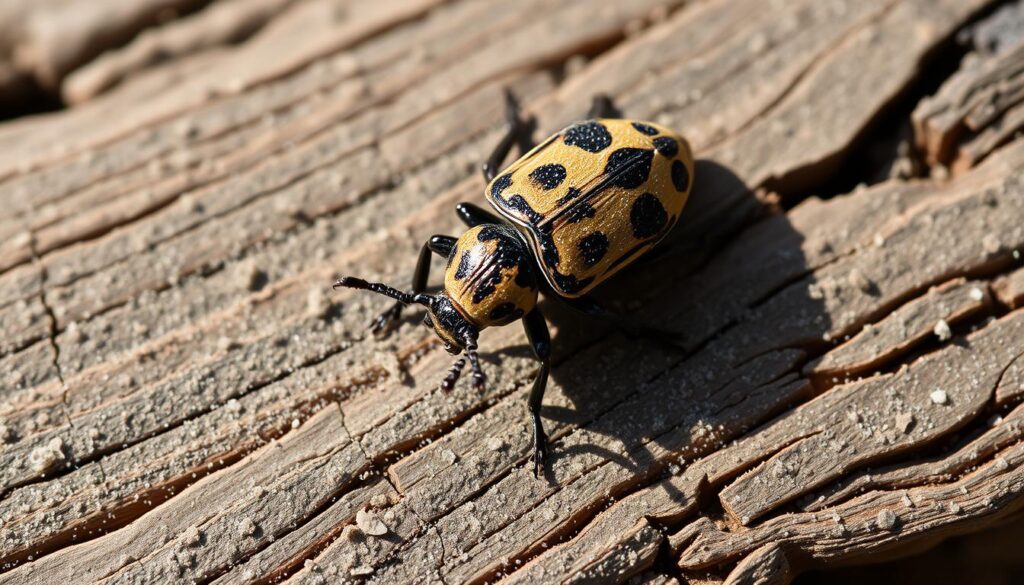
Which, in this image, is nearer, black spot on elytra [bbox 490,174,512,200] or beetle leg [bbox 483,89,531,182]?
black spot on elytra [bbox 490,174,512,200]

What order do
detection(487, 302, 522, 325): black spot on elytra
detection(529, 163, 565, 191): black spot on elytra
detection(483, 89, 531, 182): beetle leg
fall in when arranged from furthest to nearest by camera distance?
detection(483, 89, 531, 182): beetle leg
detection(529, 163, 565, 191): black spot on elytra
detection(487, 302, 522, 325): black spot on elytra

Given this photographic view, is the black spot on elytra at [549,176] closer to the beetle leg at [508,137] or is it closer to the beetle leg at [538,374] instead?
the beetle leg at [508,137]

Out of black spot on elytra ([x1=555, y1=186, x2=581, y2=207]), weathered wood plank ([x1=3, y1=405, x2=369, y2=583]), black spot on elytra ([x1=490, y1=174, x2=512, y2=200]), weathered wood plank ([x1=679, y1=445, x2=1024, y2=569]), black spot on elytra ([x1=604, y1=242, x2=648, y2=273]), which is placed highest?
black spot on elytra ([x1=490, y1=174, x2=512, y2=200])

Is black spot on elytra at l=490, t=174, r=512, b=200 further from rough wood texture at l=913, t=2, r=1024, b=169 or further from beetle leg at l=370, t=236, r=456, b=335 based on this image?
rough wood texture at l=913, t=2, r=1024, b=169

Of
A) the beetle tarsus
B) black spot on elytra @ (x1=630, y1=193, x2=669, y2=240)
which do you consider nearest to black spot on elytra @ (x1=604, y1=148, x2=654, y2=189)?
black spot on elytra @ (x1=630, y1=193, x2=669, y2=240)

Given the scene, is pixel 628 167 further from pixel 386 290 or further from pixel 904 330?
pixel 904 330

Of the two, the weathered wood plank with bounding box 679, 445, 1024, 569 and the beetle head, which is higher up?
the beetle head

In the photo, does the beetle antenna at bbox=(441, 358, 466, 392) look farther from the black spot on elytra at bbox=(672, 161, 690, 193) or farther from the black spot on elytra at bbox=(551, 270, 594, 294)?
the black spot on elytra at bbox=(672, 161, 690, 193)

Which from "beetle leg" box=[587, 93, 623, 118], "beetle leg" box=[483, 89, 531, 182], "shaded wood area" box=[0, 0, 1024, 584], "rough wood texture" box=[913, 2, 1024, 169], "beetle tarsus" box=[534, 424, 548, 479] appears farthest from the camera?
"beetle leg" box=[587, 93, 623, 118]
